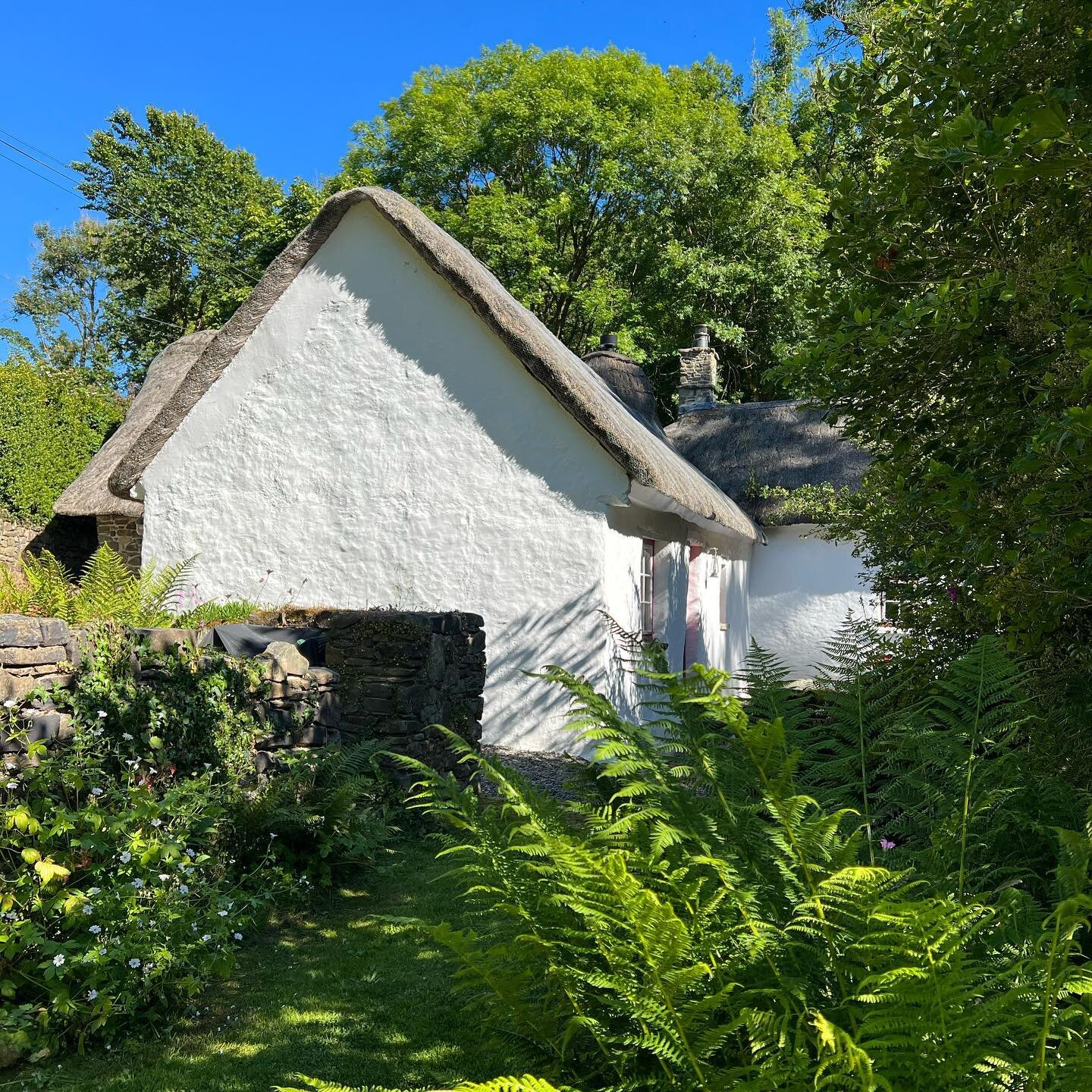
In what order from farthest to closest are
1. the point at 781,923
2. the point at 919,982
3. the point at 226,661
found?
the point at 226,661 → the point at 781,923 → the point at 919,982

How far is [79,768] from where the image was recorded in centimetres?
409

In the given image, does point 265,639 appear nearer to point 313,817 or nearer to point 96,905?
point 313,817

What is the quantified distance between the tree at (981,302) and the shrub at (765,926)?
38.3 inches

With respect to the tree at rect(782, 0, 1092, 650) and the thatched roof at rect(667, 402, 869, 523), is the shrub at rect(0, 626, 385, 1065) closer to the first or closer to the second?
the tree at rect(782, 0, 1092, 650)

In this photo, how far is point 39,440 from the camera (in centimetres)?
1662

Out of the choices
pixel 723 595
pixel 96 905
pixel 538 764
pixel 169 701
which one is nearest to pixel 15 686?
pixel 169 701

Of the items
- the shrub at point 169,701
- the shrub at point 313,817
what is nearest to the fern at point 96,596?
the shrub at point 169,701

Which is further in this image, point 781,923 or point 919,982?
point 781,923

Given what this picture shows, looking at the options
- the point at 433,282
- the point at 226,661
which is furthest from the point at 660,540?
the point at 226,661

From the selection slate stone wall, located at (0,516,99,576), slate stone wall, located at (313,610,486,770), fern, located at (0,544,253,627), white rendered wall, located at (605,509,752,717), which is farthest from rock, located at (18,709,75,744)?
slate stone wall, located at (0,516,99,576)

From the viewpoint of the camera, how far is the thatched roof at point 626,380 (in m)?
14.9

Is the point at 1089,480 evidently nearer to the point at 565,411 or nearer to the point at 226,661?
the point at 226,661

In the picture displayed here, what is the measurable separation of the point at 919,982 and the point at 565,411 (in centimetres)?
772

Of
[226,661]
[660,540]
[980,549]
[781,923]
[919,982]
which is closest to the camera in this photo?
[919,982]
